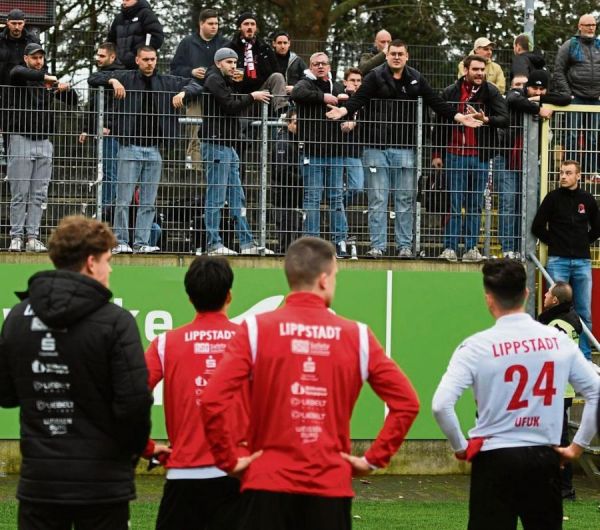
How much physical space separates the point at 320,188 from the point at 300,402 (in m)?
8.18

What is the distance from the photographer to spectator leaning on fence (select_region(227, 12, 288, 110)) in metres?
14.1

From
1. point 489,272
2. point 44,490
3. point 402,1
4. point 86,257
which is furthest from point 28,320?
point 402,1

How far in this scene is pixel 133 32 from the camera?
48.6 feet

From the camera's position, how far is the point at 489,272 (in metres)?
6.75

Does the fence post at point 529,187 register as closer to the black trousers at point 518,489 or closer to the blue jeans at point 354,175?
the blue jeans at point 354,175

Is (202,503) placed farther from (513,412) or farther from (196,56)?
(196,56)

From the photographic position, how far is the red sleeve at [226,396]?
5.55 metres

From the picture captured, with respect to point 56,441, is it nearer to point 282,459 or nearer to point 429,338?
point 282,459

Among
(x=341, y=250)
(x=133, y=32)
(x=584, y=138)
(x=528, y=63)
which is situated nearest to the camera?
(x=341, y=250)

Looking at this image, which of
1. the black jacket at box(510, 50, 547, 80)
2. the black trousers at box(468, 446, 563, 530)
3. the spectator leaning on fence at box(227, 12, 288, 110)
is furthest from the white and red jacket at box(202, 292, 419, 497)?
the black jacket at box(510, 50, 547, 80)

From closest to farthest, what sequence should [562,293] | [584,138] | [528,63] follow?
[562,293] → [584,138] → [528,63]

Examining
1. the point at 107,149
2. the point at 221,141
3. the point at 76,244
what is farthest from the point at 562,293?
the point at 76,244

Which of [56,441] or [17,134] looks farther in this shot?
[17,134]

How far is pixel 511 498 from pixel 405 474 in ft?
23.9
